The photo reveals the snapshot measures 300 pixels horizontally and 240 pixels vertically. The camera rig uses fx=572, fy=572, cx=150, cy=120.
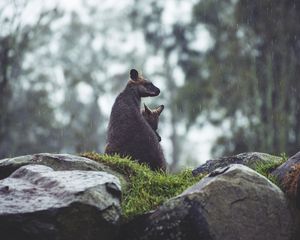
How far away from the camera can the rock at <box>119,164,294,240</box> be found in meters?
5.60

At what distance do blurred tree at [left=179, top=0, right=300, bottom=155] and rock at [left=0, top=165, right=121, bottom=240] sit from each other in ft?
48.2

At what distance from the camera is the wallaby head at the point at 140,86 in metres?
9.78

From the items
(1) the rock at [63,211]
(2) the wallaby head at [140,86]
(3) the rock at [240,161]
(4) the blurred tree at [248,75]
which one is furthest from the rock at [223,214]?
(4) the blurred tree at [248,75]

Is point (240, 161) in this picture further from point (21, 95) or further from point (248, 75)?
point (21, 95)

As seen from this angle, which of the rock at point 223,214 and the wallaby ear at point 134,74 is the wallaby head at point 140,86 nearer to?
the wallaby ear at point 134,74

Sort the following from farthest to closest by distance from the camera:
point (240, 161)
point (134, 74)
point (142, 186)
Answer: point (134, 74) → point (240, 161) → point (142, 186)

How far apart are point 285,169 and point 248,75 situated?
16523 millimetres

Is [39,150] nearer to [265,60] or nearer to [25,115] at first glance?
[25,115]

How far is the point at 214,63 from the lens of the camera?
982 inches

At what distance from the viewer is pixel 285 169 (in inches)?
272

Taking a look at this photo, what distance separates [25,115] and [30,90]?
2121 millimetres

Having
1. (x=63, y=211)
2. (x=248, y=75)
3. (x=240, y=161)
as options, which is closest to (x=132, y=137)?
(x=240, y=161)

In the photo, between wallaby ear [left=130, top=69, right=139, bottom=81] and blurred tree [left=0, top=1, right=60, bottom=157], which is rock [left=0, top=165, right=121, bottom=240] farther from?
blurred tree [left=0, top=1, right=60, bottom=157]

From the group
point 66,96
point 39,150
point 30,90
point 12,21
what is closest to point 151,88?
point 12,21
